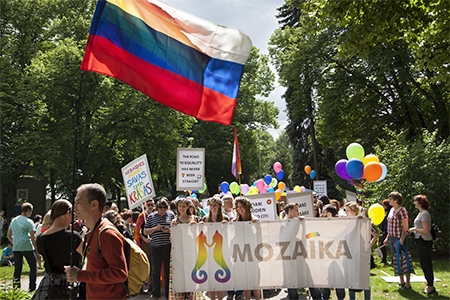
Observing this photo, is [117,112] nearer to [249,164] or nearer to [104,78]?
[104,78]

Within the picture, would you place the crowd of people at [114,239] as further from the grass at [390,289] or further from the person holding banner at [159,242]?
the grass at [390,289]

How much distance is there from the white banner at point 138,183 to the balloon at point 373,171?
441cm

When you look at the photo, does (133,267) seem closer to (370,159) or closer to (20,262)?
(370,159)

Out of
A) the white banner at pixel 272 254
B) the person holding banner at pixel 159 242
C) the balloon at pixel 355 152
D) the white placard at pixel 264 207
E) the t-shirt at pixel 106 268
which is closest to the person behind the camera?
the t-shirt at pixel 106 268

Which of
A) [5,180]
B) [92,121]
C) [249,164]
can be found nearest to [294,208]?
[92,121]

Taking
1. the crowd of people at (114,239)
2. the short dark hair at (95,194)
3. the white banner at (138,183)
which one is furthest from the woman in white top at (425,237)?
the short dark hair at (95,194)

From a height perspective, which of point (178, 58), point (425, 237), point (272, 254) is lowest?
point (272, 254)

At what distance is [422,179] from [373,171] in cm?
576

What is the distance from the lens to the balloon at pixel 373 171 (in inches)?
375

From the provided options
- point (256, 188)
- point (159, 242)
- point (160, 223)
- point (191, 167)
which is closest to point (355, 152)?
point (191, 167)

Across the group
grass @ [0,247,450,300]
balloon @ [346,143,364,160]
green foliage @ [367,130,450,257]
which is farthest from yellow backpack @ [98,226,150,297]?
green foliage @ [367,130,450,257]

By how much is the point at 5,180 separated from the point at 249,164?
2067 cm

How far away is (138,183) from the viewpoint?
9.97m

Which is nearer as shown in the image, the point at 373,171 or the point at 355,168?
the point at 373,171
